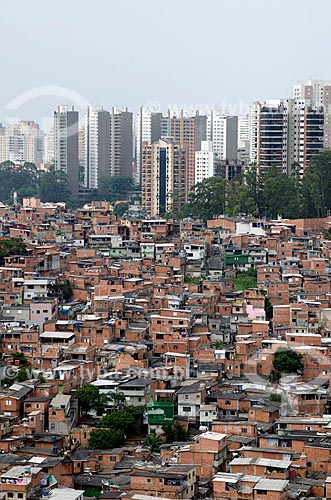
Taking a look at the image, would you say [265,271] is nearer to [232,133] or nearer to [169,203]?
[169,203]

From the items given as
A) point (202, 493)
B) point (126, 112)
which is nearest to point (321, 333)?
point (202, 493)

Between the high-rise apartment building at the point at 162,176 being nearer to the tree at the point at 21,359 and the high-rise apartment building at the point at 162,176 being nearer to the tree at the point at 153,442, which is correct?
the tree at the point at 21,359

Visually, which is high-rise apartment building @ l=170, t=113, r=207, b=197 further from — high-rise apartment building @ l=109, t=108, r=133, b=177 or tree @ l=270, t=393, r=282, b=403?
tree @ l=270, t=393, r=282, b=403

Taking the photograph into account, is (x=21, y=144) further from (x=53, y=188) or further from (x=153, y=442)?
(x=153, y=442)

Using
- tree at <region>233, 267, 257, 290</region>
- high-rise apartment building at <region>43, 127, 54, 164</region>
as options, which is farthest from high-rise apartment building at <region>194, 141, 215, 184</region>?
tree at <region>233, 267, 257, 290</region>

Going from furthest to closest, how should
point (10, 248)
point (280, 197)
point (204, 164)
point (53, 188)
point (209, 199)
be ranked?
point (53, 188), point (204, 164), point (209, 199), point (280, 197), point (10, 248)

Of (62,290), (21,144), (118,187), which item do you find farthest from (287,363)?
(21,144)

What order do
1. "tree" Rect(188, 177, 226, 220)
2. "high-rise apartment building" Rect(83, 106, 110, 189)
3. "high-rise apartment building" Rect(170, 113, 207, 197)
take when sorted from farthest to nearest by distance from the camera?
"high-rise apartment building" Rect(83, 106, 110, 189)
"high-rise apartment building" Rect(170, 113, 207, 197)
"tree" Rect(188, 177, 226, 220)

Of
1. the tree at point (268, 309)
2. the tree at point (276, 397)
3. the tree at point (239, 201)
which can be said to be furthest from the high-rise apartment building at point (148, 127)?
the tree at point (276, 397)
